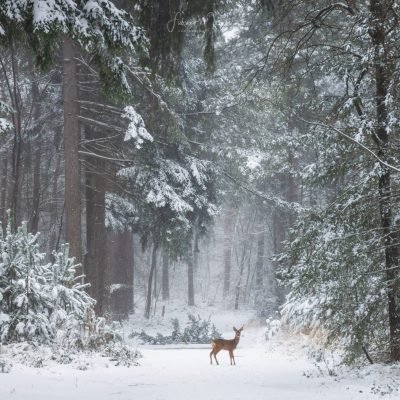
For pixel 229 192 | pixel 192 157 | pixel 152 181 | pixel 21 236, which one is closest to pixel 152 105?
pixel 152 181

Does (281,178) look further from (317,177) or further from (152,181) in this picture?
(317,177)

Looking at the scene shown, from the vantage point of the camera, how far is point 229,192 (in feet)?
72.2

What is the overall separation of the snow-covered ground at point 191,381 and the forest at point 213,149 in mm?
598

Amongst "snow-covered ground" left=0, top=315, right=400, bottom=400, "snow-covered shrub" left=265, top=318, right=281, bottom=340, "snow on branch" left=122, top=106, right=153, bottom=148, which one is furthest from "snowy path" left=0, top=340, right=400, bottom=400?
"snow on branch" left=122, top=106, right=153, bottom=148

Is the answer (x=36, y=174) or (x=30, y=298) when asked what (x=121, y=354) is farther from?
(x=36, y=174)

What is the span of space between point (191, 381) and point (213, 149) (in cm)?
1194

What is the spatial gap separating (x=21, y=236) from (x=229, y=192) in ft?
43.0

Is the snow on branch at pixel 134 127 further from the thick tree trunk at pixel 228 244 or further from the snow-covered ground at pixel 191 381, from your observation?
the thick tree trunk at pixel 228 244

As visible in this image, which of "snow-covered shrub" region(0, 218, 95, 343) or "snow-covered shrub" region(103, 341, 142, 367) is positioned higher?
"snow-covered shrub" region(0, 218, 95, 343)

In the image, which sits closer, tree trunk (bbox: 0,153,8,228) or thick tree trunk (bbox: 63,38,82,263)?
thick tree trunk (bbox: 63,38,82,263)

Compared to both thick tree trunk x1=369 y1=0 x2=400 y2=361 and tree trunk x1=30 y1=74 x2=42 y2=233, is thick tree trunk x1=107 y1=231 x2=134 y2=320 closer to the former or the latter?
tree trunk x1=30 y1=74 x2=42 y2=233

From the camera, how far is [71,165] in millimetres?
13016

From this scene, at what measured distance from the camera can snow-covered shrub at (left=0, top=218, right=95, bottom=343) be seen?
9.31m

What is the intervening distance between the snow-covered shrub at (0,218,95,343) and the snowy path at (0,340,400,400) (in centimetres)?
109
